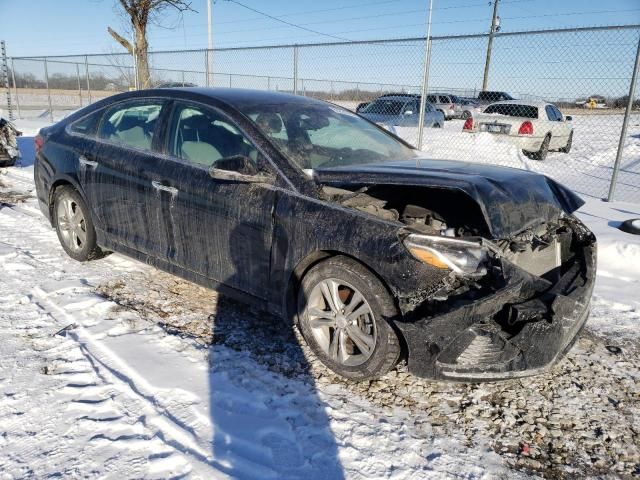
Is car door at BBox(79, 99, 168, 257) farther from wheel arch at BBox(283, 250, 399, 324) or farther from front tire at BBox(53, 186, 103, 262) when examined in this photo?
wheel arch at BBox(283, 250, 399, 324)

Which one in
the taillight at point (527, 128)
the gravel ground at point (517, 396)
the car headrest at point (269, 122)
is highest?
the car headrest at point (269, 122)

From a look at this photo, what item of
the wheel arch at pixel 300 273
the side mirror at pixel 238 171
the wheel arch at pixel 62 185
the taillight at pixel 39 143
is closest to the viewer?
the wheel arch at pixel 300 273

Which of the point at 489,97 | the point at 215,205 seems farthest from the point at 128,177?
the point at 489,97

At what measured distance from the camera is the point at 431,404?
277cm

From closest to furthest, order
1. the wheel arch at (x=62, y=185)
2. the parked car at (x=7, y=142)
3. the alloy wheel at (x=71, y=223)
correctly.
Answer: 1. the wheel arch at (x=62, y=185)
2. the alloy wheel at (x=71, y=223)
3. the parked car at (x=7, y=142)

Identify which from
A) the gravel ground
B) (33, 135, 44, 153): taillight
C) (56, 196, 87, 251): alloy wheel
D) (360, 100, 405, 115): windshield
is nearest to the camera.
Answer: the gravel ground

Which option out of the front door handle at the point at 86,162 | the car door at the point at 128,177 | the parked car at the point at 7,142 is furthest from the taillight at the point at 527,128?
the parked car at the point at 7,142

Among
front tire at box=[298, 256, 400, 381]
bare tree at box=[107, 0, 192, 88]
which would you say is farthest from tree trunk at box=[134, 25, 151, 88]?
front tire at box=[298, 256, 400, 381]

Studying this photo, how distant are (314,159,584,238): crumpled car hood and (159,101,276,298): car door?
48cm

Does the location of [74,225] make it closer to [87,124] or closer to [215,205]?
[87,124]

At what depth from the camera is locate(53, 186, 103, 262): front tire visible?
4516 millimetres

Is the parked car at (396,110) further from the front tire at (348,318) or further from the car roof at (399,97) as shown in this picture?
the front tire at (348,318)

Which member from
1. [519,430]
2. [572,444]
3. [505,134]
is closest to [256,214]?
[519,430]

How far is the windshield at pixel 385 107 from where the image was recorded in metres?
13.5
